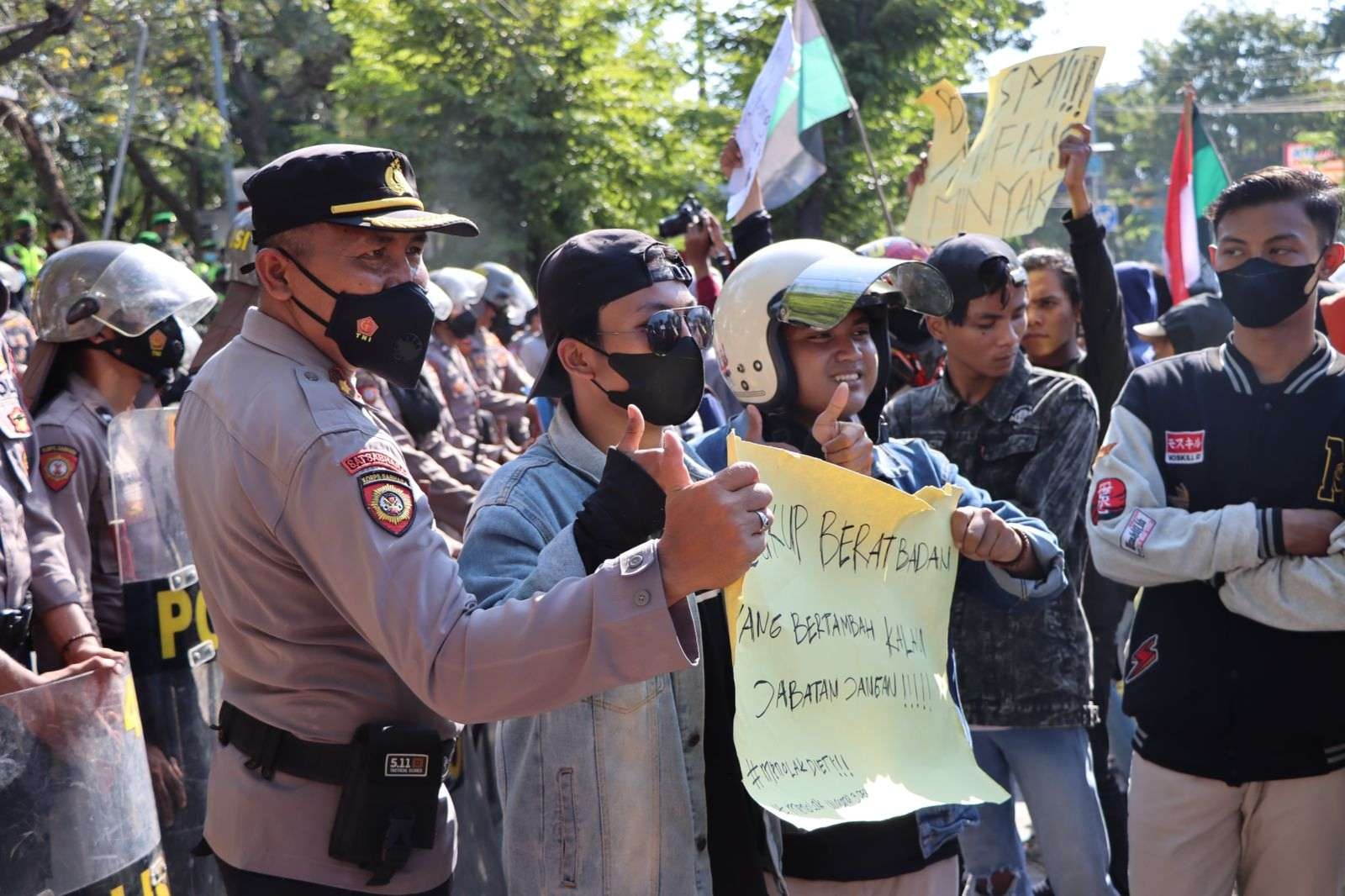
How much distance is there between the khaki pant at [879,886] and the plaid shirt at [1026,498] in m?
1.09

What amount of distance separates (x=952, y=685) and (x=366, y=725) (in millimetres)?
1367

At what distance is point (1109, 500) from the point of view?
3.74 m

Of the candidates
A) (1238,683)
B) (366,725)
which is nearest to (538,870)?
(366,725)

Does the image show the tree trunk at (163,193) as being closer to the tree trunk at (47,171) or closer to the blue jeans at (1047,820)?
the tree trunk at (47,171)

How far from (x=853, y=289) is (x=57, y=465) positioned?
2572 millimetres

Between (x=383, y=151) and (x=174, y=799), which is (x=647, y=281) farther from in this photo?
(x=174, y=799)

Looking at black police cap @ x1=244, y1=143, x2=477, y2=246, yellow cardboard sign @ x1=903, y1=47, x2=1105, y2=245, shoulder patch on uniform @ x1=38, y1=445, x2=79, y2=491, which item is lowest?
shoulder patch on uniform @ x1=38, y1=445, x2=79, y2=491

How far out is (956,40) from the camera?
77.4 ft

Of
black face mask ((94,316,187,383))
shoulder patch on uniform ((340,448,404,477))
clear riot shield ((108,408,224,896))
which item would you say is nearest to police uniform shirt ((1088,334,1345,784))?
shoulder patch on uniform ((340,448,404,477))

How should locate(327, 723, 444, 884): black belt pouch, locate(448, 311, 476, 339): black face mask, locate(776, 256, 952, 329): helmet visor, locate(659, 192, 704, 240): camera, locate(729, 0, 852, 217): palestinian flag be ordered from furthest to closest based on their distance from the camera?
locate(448, 311, 476, 339): black face mask → locate(729, 0, 852, 217): palestinian flag → locate(659, 192, 704, 240): camera → locate(776, 256, 952, 329): helmet visor → locate(327, 723, 444, 884): black belt pouch

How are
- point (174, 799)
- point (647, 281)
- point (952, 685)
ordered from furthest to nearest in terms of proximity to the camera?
point (174, 799), point (952, 685), point (647, 281)

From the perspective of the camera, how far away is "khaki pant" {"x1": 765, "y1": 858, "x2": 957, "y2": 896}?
9.81 feet

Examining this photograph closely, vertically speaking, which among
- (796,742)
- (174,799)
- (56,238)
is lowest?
(56,238)

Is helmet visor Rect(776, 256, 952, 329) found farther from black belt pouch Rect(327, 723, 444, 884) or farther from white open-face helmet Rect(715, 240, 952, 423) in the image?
black belt pouch Rect(327, 723, 444, 884)
